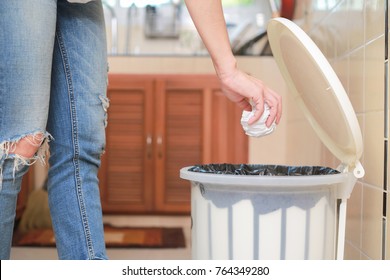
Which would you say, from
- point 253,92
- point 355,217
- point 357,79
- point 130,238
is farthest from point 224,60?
point 130,238

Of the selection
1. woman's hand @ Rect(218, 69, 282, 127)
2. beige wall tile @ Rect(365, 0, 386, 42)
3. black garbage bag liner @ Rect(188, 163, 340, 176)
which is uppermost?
beige wall tile @ Rect(365, 0, 386, 42)

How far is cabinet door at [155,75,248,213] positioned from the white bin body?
1.65m

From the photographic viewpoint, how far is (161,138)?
2.59 meters

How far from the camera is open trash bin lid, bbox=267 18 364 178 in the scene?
90 cm

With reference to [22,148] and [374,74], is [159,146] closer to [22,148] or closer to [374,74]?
[374,74]

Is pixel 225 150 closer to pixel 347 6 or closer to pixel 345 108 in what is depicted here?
pixel 347 6

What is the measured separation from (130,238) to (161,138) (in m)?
0.57

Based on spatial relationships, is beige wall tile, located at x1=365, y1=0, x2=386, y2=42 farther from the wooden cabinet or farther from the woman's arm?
the wooden cabinet

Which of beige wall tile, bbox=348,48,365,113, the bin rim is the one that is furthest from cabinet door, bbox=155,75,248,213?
the bin rim

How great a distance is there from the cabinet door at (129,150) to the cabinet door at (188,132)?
5 centimetres

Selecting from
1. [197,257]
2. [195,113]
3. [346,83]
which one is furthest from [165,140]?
[197,257]

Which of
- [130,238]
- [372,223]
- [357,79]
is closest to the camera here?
[372,223]

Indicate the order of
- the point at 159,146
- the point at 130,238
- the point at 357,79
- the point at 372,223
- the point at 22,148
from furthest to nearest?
the point at 159,146
the point at 130,238
the point at 357,79
the point at 372,223
the point at 22,148

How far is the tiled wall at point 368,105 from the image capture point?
106 cm
